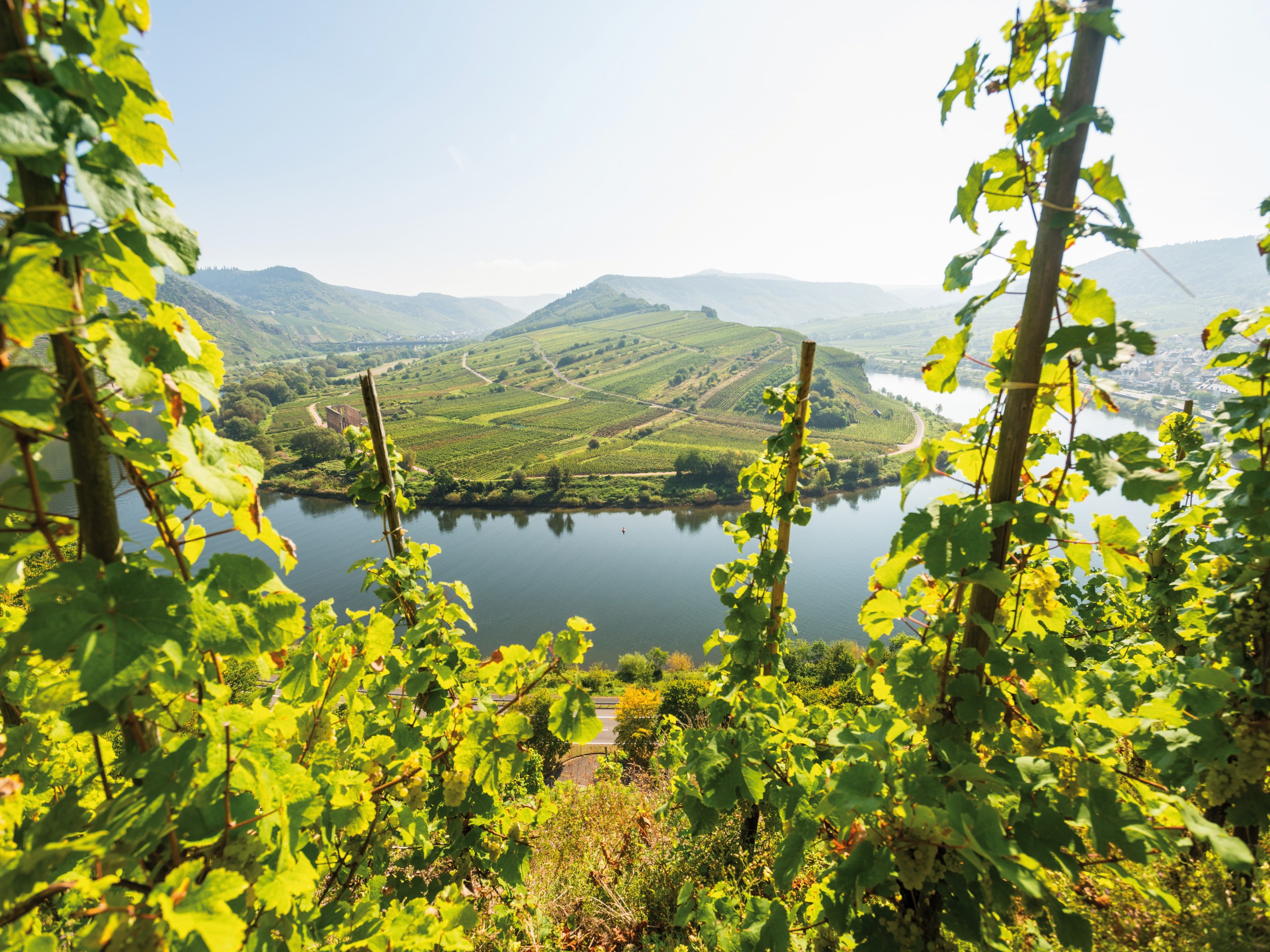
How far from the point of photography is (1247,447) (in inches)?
75.9

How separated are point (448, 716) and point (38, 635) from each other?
1899 millimetres

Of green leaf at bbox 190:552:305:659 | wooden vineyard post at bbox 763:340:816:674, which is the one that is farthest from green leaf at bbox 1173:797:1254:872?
green leaf at bbox 190:552:305:659

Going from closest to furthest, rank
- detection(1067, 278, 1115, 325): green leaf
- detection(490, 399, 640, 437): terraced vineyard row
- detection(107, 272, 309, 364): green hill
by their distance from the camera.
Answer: detection(1067, 278, 1115, 325): green leaf < detection(490, 399, 640, 437): terraced vineyard row < detection(107, 272, 309, 364): green hill

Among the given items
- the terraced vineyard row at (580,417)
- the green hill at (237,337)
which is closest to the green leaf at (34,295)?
the terraced vineyard row at (580,417)

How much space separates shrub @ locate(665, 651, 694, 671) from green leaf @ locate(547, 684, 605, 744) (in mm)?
23895

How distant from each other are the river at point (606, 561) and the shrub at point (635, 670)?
3.68 meters

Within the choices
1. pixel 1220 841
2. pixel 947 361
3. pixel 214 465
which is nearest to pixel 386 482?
pixel 214 465

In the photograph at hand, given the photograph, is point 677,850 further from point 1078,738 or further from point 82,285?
point 82,285

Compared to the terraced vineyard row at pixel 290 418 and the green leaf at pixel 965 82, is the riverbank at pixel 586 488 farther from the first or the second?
the green leaf at pixel 965 82

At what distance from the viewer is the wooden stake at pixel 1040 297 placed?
1.32m

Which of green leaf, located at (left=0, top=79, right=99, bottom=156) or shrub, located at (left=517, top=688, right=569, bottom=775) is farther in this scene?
shrub, located at (left=517, top=688, right=569, bottom=775)

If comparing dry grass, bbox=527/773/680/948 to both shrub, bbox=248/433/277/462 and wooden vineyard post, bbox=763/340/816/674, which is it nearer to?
wooden vineyard post, bbox=763/340/816/674

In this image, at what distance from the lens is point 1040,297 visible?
142 centimetres

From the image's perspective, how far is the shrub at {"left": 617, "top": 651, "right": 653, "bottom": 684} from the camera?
2428 cm
